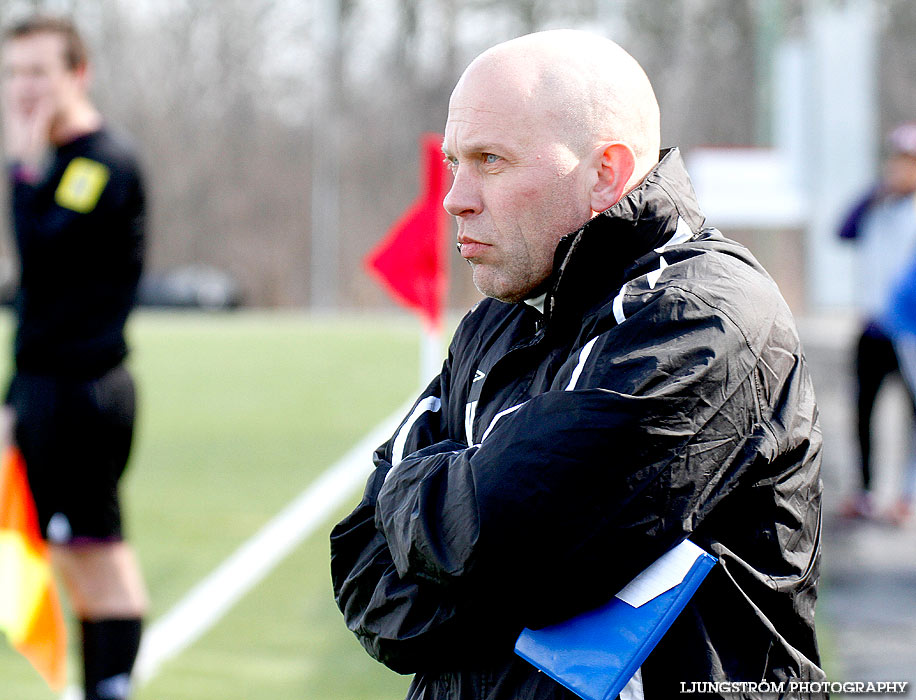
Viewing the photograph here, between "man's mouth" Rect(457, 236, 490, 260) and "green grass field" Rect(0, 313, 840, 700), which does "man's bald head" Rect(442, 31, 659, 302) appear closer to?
"man's mouth" Rect(457, 236, 490, 260)

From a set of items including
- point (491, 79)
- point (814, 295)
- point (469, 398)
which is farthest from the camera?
point (814, 295)

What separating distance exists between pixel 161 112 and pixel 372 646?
3803 centimetres

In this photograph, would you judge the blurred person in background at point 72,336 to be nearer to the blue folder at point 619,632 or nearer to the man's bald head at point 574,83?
the man's bald head at point 574,83

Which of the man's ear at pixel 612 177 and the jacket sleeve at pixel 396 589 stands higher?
the man's ear at pixel 612 177

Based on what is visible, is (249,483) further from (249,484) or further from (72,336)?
(72,336)

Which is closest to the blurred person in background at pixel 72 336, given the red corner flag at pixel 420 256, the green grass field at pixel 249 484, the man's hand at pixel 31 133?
the man's hand at pixel 31 133

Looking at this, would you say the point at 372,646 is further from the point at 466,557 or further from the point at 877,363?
the point at 877,363

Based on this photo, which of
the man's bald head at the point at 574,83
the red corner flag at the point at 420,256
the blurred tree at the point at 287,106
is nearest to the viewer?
the man's bald head at the point at 574,83

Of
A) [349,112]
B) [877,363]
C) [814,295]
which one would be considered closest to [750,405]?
[877,363]

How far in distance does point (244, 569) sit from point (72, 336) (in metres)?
2.52

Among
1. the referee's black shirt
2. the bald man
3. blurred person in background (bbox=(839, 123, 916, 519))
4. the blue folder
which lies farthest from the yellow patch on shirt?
blurred person in background (bbox=(839, 123, 916, 519))

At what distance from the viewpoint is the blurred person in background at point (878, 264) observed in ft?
20.8

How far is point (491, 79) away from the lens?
1738 millimetres

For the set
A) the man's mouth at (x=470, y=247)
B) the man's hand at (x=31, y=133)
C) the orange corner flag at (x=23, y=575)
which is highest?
the man's mouth at (x=470, y=247)
